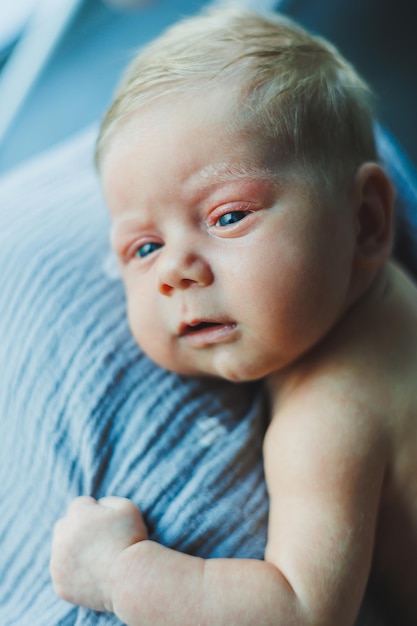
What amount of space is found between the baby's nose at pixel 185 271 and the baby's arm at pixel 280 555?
187 millimetres

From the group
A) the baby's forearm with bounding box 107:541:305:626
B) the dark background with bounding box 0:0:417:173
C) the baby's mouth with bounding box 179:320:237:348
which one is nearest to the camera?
the baby's forearm with bounding box 107:541:305:626

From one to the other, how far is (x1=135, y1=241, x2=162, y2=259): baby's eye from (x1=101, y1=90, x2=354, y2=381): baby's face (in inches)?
1.5

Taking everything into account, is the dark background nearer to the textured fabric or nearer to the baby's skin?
the textured fabric

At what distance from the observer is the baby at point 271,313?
0.70 m

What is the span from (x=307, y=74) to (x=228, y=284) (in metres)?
0.28

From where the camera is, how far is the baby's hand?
0.72 m

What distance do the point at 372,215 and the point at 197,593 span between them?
48cm

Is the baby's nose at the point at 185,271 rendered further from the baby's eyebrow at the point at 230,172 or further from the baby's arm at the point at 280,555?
the baby's arm at the point at 280,555

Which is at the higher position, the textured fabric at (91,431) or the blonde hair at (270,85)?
the blonde hair at (270,85)

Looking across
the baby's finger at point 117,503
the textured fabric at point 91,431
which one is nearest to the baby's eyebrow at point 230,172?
the textured fabric at point 91,431

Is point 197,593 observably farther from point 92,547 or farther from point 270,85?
point 270,85

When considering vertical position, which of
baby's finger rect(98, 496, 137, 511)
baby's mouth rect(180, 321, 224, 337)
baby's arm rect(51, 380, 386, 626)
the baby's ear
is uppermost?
baby's mouth rect(180, 321, 224, 337)

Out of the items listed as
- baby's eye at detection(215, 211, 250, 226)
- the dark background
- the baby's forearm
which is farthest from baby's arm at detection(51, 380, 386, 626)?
the dark background

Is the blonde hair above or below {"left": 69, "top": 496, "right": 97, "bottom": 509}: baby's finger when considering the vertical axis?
above
